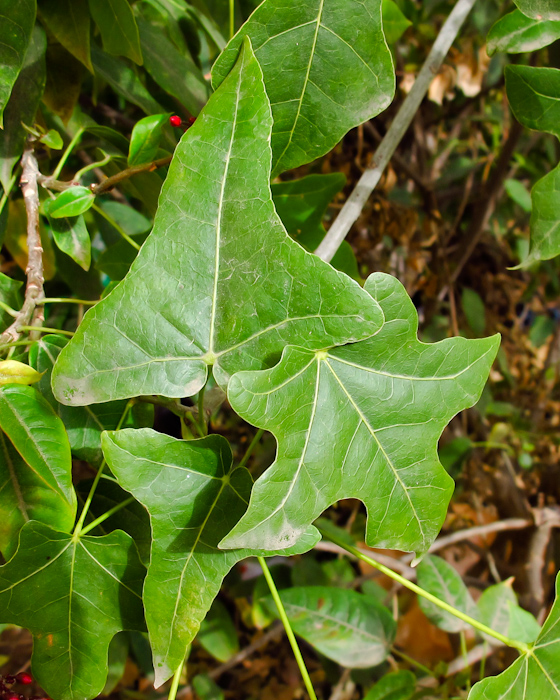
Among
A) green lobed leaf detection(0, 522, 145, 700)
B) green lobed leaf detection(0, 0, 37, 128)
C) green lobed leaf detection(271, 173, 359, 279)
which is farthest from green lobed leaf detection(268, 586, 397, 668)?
green lobed leaf detection(0, 0, 37, 128)

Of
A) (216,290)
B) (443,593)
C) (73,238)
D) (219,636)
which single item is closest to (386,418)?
(216,290)

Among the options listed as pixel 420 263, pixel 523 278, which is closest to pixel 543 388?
pixel 523 278

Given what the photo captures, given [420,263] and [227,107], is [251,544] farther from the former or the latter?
[420,263]

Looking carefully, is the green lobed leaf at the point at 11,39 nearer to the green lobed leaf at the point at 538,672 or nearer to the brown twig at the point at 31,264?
the brown twig at the point at 31,264

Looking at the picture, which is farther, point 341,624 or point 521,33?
point 341,624

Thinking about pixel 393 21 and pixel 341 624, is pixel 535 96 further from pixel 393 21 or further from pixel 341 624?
pixel 341 624
